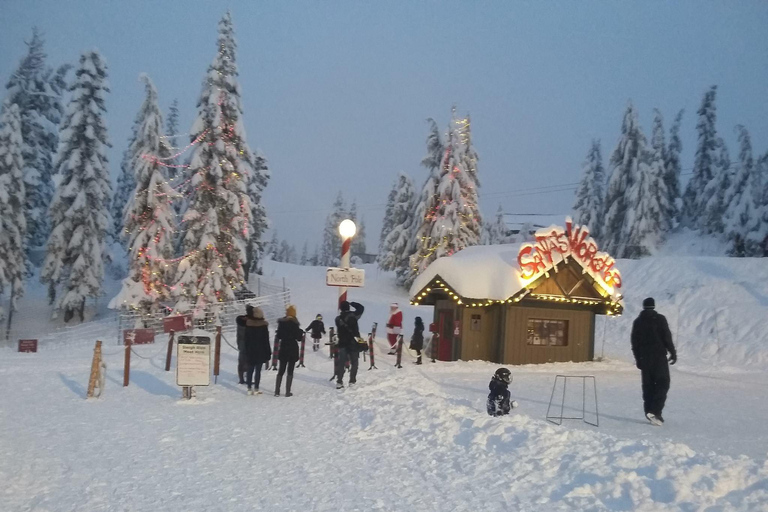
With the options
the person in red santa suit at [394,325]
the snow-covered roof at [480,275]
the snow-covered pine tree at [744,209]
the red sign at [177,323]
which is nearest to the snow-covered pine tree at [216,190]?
the red sign at [177,323]

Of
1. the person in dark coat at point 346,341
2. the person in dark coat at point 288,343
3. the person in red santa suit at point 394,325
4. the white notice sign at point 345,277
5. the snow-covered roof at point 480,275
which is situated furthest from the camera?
the person in red santa suit at point 394,325

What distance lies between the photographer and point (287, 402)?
1222 centimetres

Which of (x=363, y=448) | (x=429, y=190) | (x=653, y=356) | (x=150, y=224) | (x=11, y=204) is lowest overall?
(x=363, y=448)

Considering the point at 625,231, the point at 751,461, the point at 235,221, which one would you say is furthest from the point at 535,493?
the point at 625,231

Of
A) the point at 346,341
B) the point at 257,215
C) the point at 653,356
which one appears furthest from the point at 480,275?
the point at 257,215

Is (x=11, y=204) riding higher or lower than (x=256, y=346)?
higher

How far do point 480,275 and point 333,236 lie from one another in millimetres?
83340

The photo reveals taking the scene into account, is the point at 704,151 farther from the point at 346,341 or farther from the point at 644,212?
the point at 346,341

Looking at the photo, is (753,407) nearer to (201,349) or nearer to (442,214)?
(201,349)

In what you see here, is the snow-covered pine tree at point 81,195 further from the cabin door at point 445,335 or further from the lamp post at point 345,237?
the lamp post at point 345,237

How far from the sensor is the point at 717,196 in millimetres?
47625

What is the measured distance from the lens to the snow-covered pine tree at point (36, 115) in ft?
130

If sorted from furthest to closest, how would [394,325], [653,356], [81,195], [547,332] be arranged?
[81,195], [547,332], [394,325], [653,356]

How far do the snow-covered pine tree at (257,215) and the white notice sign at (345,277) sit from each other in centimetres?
3023
